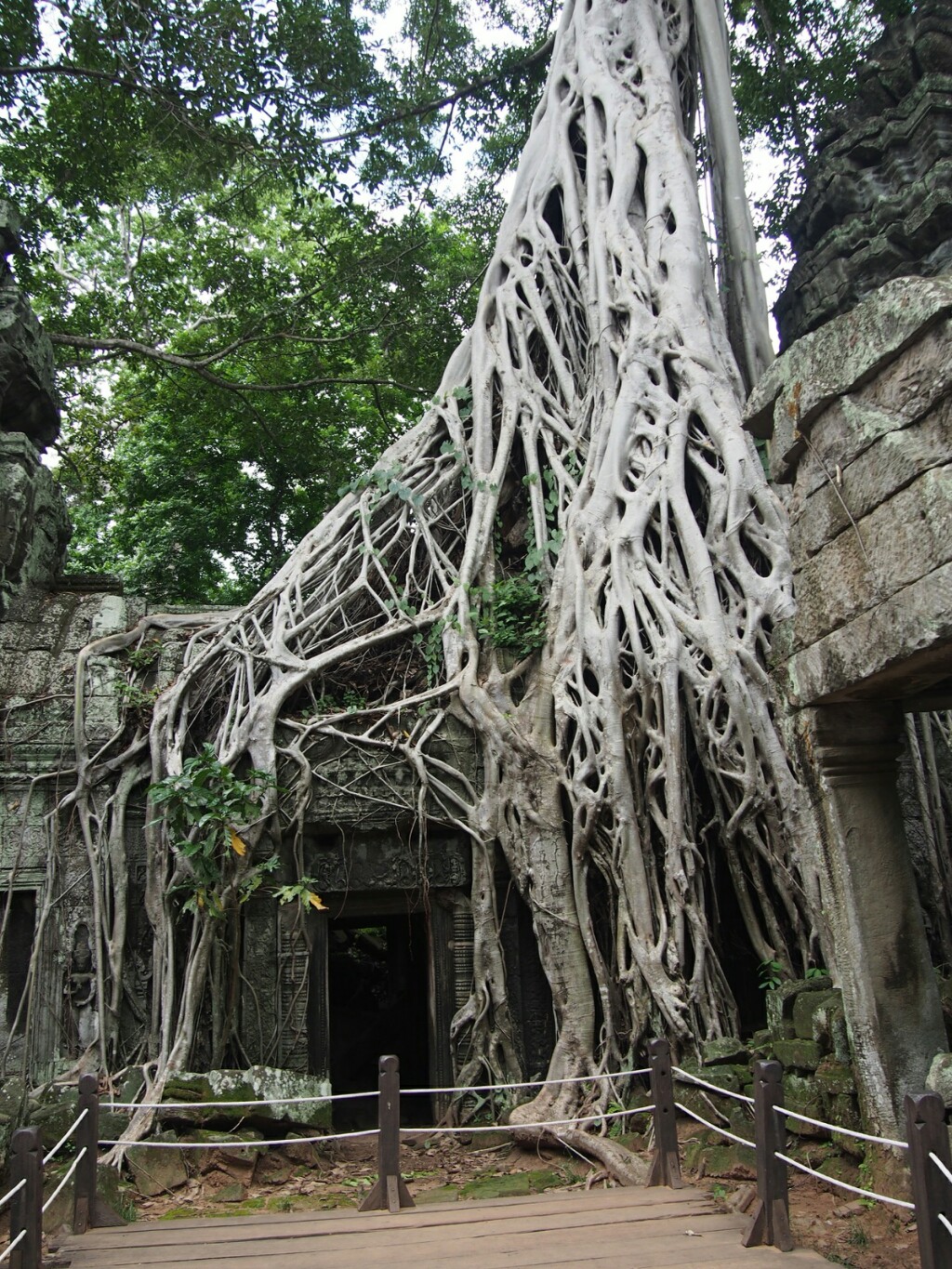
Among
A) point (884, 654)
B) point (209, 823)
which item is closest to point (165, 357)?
point (209, 823)

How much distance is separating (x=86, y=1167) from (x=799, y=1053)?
2.35 m

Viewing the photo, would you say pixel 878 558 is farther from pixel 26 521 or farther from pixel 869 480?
pixel 26 521

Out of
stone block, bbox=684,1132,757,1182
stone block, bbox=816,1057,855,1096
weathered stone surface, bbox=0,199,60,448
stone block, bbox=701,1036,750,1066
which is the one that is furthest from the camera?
weathered stone surface, bbox=0,199,60,448

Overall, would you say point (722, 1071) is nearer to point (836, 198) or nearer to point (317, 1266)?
point (317, 1266)

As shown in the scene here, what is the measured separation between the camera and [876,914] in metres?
2.97

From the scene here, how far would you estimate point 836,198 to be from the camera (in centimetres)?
868

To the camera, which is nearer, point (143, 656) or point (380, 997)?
point (143, 656)

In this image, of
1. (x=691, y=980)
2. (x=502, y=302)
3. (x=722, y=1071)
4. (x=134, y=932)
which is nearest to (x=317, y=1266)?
(x=722, y=1071)

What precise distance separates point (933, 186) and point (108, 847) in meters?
7.61

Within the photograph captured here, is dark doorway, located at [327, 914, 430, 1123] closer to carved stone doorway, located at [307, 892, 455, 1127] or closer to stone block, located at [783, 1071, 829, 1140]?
carved stone doorway, located at [307, 892, 455, 1127]

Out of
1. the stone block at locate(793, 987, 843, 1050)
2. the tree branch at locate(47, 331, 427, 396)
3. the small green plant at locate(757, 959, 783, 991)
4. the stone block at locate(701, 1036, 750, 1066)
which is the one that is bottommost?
the stone block at locate(701, 1036, 750, 1066)

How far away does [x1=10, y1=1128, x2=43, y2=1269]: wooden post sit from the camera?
252 cm

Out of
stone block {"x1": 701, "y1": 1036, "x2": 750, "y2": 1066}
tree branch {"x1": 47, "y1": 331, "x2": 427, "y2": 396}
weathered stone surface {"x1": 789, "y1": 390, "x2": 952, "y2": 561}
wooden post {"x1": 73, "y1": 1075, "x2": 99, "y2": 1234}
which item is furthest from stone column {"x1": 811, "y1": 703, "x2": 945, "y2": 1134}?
tree branch {"x1": 47, "y1": 331, "x2": 427, "y2": 396}

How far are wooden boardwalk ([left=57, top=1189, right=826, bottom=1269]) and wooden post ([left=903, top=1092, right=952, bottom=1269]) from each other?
559 mm
